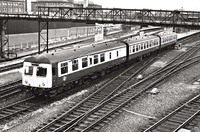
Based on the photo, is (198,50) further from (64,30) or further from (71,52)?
(64,30)

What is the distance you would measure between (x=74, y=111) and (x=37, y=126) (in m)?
2.63

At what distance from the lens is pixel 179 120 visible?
1464 centimetres

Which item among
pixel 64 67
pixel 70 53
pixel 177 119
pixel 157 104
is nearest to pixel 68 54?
pixel 70 53

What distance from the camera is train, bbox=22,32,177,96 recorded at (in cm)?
1780

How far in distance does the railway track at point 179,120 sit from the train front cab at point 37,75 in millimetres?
7237

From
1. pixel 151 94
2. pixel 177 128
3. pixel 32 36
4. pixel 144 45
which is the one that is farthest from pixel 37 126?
pixel 32 36

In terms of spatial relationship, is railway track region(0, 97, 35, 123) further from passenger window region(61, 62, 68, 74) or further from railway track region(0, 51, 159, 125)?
passenger window region(61, 62, 68, 74)

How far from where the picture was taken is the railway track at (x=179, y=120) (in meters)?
13.5

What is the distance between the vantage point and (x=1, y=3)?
262 feet

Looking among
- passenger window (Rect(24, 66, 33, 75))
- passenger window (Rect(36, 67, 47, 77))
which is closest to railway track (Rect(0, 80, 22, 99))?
passenger window (Rect(24, 66, 33, 75))

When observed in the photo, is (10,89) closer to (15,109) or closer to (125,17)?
(15,109)

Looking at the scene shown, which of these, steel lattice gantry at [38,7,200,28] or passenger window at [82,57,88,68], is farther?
steel lattice gantry at [38,7,200,28]

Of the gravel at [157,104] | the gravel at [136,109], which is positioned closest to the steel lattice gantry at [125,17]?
the gravel at [157,104]

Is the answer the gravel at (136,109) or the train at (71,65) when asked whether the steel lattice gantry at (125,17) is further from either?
the gravel at (136,109)
